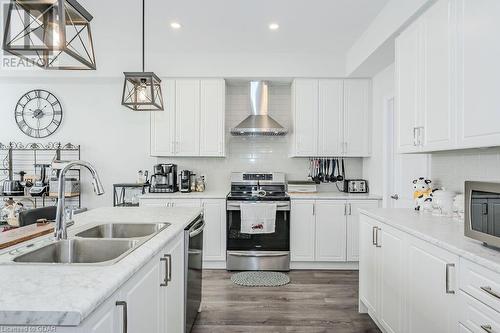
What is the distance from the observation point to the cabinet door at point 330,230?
390cm

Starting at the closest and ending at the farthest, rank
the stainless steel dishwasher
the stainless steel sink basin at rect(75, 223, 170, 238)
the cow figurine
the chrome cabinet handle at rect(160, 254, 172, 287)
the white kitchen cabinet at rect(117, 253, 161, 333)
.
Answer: the white kitchen cabinet at rect(117, 253, 161, 333) → the chrome cabinet handle at rect(160, 254, 172, 287) → the stainless steel sink basin at rect(75, 223, 170, 238) → the stainless steel dishwasher → the cow figurine

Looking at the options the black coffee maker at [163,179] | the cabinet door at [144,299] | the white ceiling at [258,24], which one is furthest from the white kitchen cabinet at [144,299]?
the black coffee maker at [163,179]

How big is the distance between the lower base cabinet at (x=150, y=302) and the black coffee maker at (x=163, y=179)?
2.12 meters

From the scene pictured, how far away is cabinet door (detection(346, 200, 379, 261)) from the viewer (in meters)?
3.89

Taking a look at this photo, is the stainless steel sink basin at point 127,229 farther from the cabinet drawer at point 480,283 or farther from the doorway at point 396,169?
the doorway at point 396,169

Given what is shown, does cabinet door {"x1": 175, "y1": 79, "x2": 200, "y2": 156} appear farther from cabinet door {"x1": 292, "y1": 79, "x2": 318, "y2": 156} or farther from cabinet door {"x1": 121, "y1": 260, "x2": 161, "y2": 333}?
cabinet door {"x1": 121, "y1": 260, "x2": 161, "y2": 333}

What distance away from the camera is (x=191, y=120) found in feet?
13.6

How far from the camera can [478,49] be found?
1683mm

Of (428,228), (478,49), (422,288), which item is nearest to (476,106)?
(478,49)

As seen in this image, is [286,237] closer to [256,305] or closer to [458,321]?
[256,305]

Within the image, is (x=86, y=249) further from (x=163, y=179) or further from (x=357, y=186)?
(x=357, y=186)

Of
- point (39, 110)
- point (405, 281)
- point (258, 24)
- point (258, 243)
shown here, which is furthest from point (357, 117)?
point (39, 110)

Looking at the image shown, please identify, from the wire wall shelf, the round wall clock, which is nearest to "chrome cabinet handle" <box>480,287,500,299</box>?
the wire wall shelf

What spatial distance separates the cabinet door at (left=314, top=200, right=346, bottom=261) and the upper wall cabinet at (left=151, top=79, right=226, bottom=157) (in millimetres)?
1481
